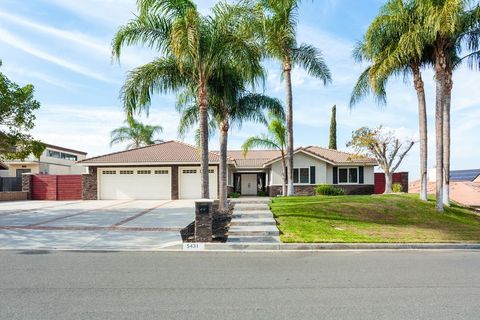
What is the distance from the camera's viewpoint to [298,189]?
1138 inches

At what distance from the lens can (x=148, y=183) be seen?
27.1 metres

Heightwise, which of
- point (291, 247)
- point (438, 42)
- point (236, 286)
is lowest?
point (291, 247)

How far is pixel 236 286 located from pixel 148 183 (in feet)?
70.8

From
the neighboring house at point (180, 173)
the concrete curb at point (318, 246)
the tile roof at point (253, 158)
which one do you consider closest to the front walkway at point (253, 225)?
the concrete curb at point (318, 246)

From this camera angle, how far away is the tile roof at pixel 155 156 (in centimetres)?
2669

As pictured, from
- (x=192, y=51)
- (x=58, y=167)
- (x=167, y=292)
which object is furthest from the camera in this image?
(x=58, y=167)

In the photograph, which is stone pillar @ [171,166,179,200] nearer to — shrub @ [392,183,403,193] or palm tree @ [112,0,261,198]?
palm tree @ [112,0,261,198]

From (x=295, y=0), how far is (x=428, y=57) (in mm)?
6580

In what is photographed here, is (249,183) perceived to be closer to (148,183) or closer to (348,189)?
(348,189)

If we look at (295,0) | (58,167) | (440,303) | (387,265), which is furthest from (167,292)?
(58,167)

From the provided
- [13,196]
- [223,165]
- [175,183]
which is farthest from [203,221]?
[13,196]

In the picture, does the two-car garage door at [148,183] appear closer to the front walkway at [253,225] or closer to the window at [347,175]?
the window at [347,175]

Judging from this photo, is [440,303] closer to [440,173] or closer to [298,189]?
[440,173]

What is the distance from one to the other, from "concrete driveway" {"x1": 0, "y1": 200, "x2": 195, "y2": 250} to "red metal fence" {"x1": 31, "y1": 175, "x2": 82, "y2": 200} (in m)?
10.1
